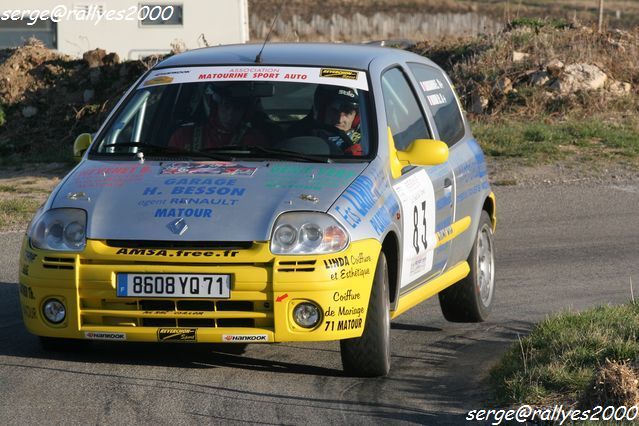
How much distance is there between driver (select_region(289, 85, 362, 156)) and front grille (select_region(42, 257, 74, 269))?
159cm

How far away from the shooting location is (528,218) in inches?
506

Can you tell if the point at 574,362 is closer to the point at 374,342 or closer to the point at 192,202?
the point at 374,342

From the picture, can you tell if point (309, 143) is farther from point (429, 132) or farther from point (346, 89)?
point (429, 132)

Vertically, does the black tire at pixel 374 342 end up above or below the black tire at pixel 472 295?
above

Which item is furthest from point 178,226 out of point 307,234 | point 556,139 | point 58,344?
point 556,139

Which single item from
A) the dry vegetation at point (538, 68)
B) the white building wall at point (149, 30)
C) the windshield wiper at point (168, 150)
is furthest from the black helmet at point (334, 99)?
the white building wall at point (149, 30)

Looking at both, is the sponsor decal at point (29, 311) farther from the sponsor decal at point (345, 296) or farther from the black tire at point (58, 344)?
the sponsor decal at point (345, 296)

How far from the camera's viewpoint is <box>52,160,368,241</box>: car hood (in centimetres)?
621

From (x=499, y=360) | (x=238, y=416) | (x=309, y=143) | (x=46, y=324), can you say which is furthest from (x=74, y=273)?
(x=499, y=360)

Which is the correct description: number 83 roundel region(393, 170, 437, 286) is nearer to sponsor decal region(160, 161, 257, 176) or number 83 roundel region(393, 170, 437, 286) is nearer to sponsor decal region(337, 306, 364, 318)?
sponsor decal region(337, 306, 364, 318)

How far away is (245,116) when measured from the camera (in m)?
7.36

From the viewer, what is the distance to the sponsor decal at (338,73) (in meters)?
7.42

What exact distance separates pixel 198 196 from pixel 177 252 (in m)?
0.39

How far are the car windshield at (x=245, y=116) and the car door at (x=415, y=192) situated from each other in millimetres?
263
